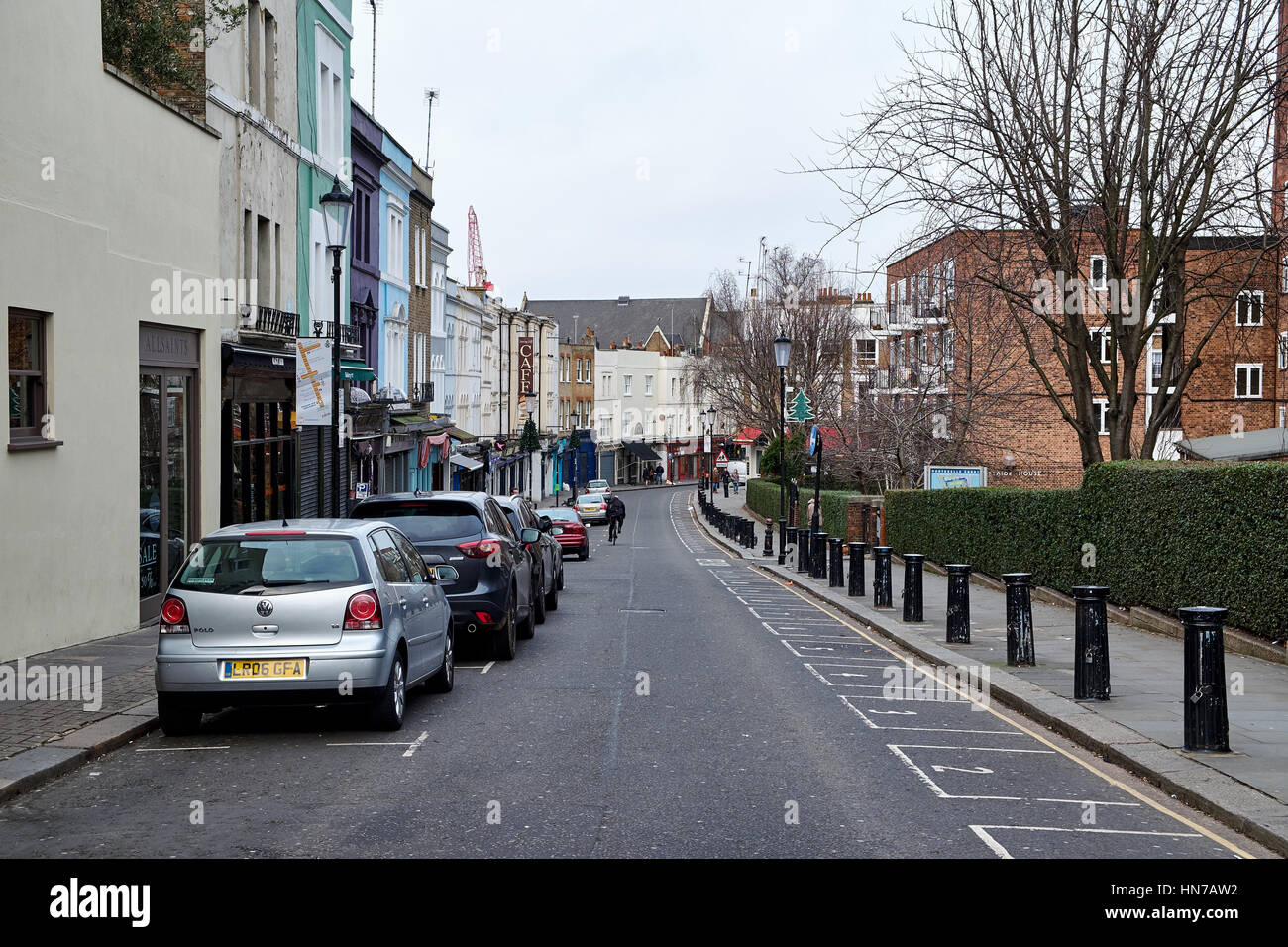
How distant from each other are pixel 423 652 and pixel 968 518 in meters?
17.3

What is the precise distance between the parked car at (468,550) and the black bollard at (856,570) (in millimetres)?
9631

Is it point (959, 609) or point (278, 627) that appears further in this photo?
point (959, 609)

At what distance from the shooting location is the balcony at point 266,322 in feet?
69.8

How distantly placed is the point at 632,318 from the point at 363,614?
122 meters

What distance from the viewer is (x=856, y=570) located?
925 inches

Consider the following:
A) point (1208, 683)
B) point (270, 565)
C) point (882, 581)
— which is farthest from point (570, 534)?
point (1208, 683)

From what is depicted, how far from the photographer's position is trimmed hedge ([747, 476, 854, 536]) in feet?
137

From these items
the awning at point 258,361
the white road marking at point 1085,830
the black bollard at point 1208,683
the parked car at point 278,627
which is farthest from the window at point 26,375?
the black bollard at point 1208,683

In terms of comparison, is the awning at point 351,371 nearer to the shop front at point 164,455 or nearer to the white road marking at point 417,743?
the shop front at point 164,455

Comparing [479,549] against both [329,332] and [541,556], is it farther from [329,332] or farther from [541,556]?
[329,332]

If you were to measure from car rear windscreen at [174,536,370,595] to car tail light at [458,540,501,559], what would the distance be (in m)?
4.00

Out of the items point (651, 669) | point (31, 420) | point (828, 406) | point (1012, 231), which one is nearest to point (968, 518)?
point (1012, 231)

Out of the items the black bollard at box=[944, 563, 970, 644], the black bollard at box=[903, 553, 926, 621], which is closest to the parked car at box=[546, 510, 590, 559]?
the black bollard at box=[903, 553, 926, 621]
